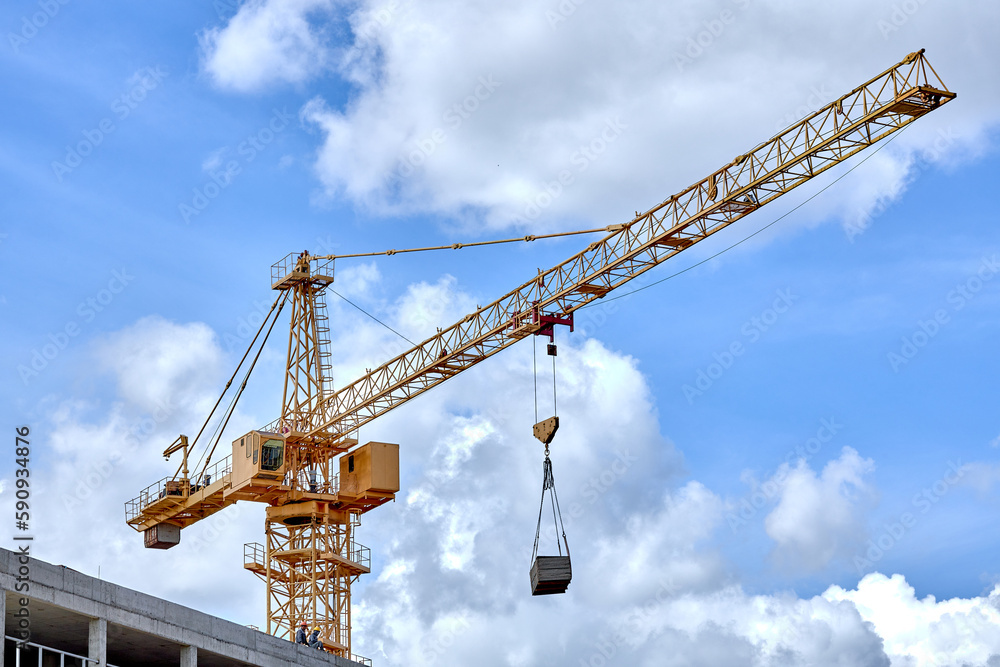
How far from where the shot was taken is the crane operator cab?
2803 inches

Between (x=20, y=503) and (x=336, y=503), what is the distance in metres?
40.8

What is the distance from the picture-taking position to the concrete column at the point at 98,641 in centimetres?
3700

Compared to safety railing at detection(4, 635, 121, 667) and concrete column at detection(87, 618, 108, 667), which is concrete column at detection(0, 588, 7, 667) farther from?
concrete column at detection(87, 618, 108, 667)

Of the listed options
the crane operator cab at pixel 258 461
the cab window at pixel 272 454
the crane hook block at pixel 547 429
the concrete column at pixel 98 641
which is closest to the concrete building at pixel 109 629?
the concrete column at pixel 98 641

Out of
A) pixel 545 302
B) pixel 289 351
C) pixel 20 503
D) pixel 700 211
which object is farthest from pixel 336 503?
pixel 20 503

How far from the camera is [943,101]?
5425 centimetres

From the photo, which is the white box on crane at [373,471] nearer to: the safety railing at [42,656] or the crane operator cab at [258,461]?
the crane operator cab at [258,461]

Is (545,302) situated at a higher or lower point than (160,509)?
higher

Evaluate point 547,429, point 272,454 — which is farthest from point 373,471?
point 547,429

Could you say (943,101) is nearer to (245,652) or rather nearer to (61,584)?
(245,652)

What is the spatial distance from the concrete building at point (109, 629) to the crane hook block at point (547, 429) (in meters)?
14.7

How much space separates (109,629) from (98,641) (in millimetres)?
1473

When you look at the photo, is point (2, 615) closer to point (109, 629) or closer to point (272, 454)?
point (109, 629)

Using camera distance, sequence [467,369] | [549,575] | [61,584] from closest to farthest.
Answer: [61,584], [549,575], [467,369]
